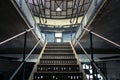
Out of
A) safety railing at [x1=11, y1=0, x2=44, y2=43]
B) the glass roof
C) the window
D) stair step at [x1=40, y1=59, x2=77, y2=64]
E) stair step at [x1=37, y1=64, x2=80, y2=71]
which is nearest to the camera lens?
safety railing at [x1=11, y1=0, x2=44, y2=43]

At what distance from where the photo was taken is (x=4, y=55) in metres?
7.77

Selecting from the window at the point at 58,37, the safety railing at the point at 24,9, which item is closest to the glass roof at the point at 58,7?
the window at the point at 58,37

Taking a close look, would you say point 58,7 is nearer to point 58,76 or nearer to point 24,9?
point 24,9

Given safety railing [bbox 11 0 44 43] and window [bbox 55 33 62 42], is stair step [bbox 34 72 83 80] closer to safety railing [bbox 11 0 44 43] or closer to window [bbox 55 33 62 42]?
safety railing [bbox 11 0 44 43]

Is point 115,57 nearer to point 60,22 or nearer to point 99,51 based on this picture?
point 99,51

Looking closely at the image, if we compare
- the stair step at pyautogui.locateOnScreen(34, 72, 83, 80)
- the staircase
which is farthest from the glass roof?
the stair step at pyautogui.locateOnScreen(34, 72, 83, 80)

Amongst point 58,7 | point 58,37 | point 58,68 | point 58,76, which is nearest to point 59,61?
point 58,68

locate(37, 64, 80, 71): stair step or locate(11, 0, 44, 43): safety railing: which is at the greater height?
locate(11, 0, 44, 43): safety railing

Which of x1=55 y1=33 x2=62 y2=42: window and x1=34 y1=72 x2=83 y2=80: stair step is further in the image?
x1=55 y1=33 x2=62 y2=42: window

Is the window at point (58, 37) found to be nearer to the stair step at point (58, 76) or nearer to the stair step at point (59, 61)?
the stair step at point (59, 61)

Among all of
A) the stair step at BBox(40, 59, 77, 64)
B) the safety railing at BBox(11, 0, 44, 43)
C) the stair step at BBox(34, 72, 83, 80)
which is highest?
the safety railing at BBox(11, 0, 44, 43)

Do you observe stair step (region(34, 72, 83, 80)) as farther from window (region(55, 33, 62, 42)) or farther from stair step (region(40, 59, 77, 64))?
window (region(55, 33, 62, 42))

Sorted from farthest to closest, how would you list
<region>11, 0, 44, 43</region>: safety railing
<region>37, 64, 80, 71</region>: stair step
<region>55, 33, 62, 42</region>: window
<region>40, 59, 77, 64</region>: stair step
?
<region>55, 33, 62, 42</region>: window, <region>40, 59, 77, 64</region>: stair step, <region>37, 64, 80, 71</region>: stair step, <region>11, 0, 44, 43</region>: safety railing

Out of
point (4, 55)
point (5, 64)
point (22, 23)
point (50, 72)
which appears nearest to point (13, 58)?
point (4, 55)
